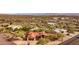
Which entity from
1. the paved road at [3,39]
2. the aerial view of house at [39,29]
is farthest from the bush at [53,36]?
the paved road at [3,39]

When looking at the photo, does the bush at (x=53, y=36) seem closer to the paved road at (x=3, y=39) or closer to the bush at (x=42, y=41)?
the bush at (x=42, y=41)

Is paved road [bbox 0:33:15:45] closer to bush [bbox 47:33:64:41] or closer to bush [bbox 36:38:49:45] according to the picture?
bush [bbox 36:38:49:45]

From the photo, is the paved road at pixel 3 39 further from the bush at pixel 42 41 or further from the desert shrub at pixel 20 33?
the bush at pixel 42 41

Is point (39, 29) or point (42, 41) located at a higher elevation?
point (39, 29)

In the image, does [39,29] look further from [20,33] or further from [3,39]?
[3,39]

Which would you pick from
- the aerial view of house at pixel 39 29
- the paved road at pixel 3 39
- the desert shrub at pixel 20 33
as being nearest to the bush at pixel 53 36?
the aerial view of house at pixel 39 29

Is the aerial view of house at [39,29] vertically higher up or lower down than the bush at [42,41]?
higher up

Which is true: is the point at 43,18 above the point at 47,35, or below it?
above

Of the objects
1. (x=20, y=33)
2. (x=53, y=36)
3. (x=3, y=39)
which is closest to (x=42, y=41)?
(x=53, y=36)
